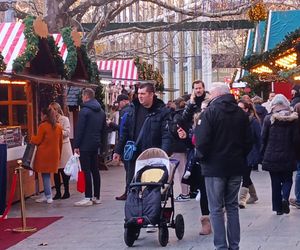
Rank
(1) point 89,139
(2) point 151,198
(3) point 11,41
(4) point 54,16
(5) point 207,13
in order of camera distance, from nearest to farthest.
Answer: (2) point 151,198, (1) point 89,139, (3) point 11,41, (4) point 54,16, (5) point 207,13

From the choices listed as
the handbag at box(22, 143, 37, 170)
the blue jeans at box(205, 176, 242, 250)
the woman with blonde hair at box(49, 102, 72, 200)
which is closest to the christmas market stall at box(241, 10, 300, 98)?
the woman with blonde hair at box(49, 102, 72, 200)

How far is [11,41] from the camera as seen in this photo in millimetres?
14609

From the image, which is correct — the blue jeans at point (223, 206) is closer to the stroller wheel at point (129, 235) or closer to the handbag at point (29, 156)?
the stroller wheel at point (129, 235)

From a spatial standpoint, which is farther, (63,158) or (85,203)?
(63,158)

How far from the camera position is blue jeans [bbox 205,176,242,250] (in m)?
8.59

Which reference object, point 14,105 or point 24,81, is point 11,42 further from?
point 14,105

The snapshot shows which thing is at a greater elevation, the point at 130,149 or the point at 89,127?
the point at 89,127

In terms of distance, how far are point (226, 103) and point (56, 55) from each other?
8.18 m

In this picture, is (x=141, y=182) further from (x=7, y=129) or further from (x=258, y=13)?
(x=258, y=13)

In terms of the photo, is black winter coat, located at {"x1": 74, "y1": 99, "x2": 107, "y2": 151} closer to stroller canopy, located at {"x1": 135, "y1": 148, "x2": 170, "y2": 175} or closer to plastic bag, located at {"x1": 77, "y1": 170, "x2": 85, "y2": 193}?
plastic bag, located at {"x1": 77, "y1": 170, "x2": 85, "y2": 193}

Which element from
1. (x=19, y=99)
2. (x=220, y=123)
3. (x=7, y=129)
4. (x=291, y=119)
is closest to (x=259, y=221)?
(x=291, y=119)

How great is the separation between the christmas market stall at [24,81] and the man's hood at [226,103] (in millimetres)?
5306

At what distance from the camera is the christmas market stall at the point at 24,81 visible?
45.7 ft

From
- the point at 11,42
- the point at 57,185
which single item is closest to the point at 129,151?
the point at 57,185
